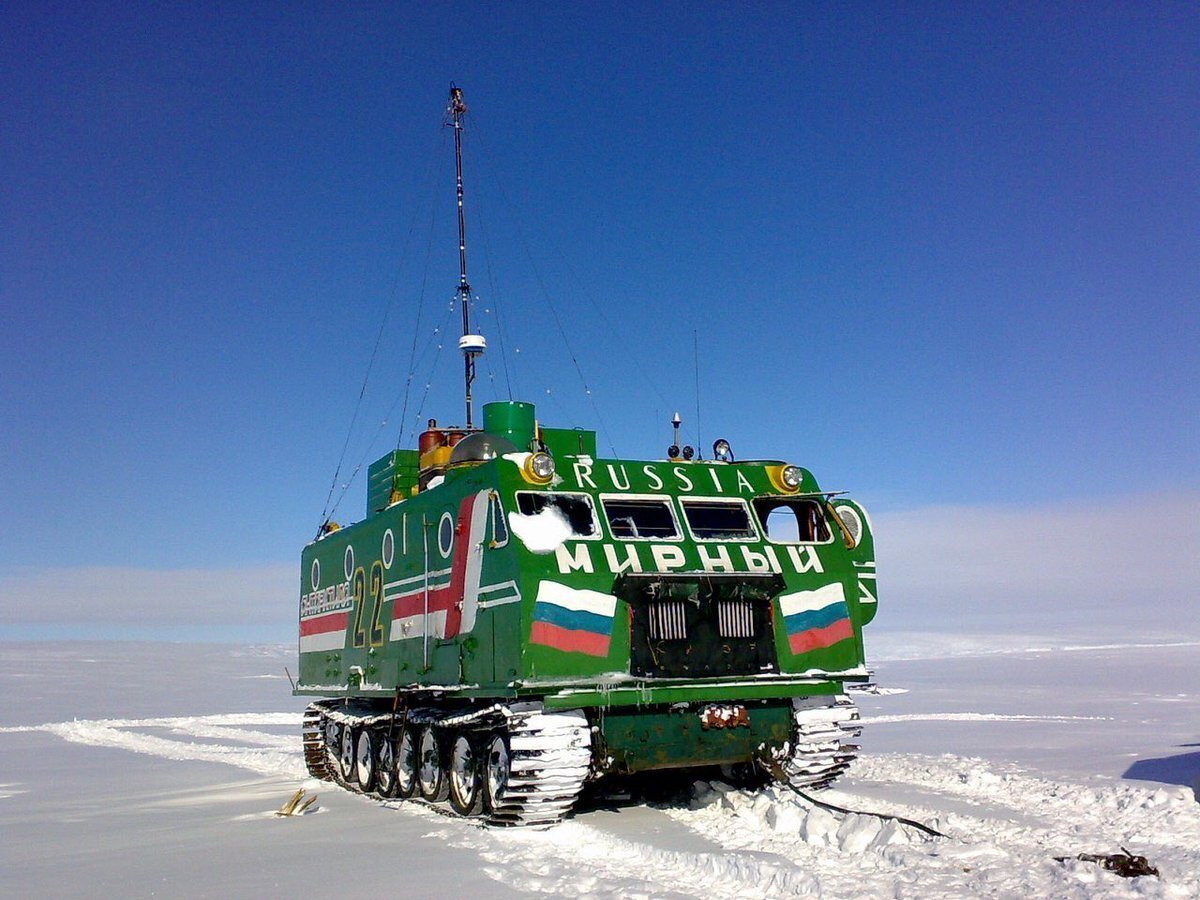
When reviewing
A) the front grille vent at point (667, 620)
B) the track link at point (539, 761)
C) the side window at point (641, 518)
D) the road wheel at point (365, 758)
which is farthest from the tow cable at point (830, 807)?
the road wheel at point (365, 758)

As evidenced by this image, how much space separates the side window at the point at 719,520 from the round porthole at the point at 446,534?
255 centimetres

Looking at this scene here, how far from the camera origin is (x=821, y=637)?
39.1ft

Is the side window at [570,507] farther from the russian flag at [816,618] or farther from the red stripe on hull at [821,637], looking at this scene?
the red stripe on hull at [821,637]

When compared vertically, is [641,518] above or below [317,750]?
above

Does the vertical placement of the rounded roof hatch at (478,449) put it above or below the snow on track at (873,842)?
above

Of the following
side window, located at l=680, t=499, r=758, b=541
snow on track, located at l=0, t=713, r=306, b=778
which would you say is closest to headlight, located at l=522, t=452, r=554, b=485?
side window, located at l=680, t=499, r=758, b=541

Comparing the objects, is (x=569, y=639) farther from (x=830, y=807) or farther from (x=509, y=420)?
(x=509, y=420)

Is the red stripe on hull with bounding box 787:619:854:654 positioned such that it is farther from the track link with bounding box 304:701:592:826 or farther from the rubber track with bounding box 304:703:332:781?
the rubber track with bounding box 304:703:332:781

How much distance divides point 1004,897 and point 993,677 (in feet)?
123

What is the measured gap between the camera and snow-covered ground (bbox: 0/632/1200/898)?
8.24 meters

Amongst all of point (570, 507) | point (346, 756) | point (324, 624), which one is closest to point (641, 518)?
point (570, 507)

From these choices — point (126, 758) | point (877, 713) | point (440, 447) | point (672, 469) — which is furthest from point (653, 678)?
point (877, 713)

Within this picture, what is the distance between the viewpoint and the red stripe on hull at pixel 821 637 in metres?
11.7

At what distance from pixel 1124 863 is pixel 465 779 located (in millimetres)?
6481
